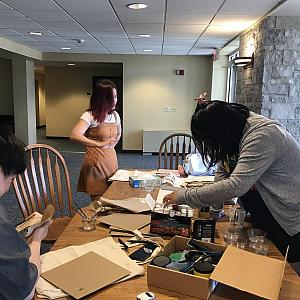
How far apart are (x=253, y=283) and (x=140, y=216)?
2.66 feet

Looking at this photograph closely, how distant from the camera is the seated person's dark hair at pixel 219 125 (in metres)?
1.52

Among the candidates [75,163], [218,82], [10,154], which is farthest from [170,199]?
[218,82]

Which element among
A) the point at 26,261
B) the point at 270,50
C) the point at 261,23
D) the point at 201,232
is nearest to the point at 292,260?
the point at 201,232

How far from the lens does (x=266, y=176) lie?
1.50 m

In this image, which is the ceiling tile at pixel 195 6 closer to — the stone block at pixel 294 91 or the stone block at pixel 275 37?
the stone block at pixel 275 37

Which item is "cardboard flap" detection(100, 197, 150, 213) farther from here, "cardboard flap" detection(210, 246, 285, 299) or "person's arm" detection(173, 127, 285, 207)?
"cardboard flap" detection(210, 246, 285, 299)

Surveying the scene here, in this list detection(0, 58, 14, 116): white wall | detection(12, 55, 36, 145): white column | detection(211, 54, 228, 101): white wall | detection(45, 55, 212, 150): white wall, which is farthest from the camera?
detection(0, 58, 14, 116): white wall

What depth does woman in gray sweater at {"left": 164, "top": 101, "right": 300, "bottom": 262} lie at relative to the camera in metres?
1.40

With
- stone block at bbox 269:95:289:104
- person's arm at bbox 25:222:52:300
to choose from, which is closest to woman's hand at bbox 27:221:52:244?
person's arm at bbox 25:222:52:300

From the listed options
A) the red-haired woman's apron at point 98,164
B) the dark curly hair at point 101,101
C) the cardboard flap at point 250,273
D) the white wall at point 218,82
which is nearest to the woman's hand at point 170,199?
the cardboard flap at point 250,273

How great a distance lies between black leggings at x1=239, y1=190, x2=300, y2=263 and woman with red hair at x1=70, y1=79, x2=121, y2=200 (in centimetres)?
131

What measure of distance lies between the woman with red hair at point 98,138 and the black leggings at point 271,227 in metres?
1.31

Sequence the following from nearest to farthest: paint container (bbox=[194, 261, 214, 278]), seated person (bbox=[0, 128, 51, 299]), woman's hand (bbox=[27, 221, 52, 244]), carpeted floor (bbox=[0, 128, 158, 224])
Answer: seated person (bbox=[0, 128, 51, 299]), paint container (bbox=[194, 261, 214, 278]), woman's hand (bbox=[27, 221, 52, 244]), carpeted floor (bbox=[0, 128, 158, 224])

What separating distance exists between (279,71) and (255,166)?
270cm
